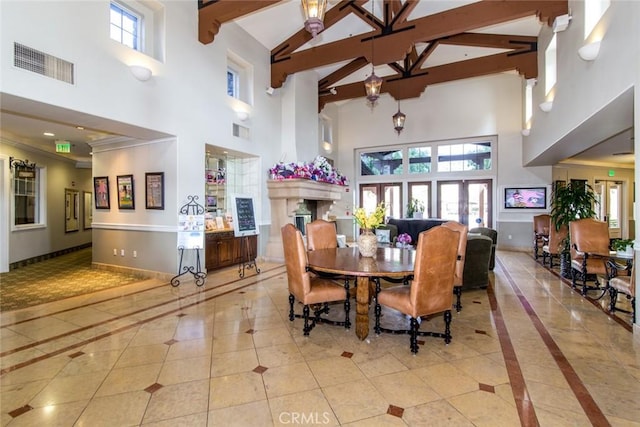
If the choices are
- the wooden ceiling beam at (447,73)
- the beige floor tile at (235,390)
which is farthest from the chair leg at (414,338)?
the wooden ceiling beam at (447,73)

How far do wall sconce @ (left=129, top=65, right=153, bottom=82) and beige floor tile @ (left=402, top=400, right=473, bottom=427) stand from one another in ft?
16.6

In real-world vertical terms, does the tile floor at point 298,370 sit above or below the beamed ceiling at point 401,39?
below

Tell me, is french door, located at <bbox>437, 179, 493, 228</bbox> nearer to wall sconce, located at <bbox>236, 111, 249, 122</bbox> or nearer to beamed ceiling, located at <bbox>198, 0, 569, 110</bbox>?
beamed ceiling, located at <bbox>198, 0, 569, 110</bbox>

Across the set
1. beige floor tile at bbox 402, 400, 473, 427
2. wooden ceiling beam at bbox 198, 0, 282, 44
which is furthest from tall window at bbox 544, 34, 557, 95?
beige floor tile at bbox 402, 400, 473, 427

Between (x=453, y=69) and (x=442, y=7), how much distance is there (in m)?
2.37

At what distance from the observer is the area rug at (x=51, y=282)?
4465 millimetres

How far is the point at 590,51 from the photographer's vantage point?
3.72m

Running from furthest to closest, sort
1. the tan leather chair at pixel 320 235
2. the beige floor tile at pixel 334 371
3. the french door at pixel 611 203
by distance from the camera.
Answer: the french door at pixel 611 203, the tan leather chair at pixel 320 235, the beige floor tile at pixel 334 371

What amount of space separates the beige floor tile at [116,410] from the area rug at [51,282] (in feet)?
10.1

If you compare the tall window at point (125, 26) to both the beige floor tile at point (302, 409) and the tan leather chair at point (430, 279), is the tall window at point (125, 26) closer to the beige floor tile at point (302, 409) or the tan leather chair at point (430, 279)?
the tan leather chair at point (430, 279)

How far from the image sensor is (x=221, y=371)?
2492 mm

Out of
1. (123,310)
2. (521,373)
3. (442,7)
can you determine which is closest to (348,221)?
(442,7)

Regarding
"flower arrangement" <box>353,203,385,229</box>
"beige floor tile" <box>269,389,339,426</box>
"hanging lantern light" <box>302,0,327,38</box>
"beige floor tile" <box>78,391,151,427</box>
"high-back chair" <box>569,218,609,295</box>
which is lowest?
"beige floor tile" <box>78,391,151,427</box>

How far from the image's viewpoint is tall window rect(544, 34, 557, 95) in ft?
19.1
